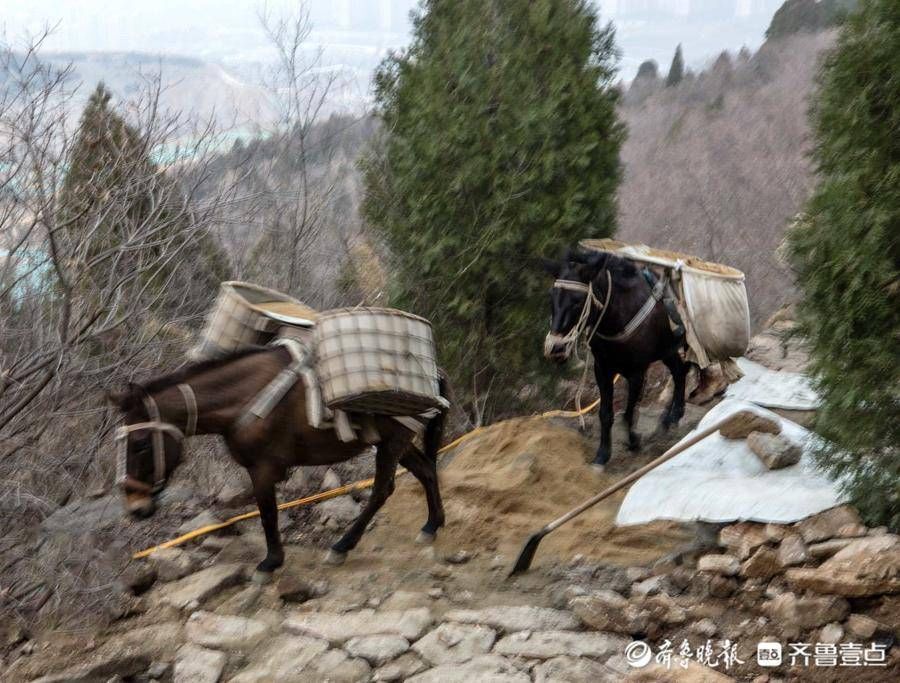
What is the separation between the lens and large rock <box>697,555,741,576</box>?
5602mm

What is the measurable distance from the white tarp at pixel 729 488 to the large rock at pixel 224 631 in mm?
2607

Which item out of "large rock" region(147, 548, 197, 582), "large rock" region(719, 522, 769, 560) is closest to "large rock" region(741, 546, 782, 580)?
"large rock" region(719, 522, 769, 560)

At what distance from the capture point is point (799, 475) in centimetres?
643

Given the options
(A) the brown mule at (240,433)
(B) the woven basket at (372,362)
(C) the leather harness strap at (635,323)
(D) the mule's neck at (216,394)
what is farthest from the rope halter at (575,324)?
(D) the mule's neck at (216,394)

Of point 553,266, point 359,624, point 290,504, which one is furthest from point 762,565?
point 290,504

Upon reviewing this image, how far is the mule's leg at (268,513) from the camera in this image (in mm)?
6254

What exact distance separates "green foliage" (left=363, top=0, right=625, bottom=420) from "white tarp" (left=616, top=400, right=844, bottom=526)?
8.78 ft

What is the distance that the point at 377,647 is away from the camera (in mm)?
5484

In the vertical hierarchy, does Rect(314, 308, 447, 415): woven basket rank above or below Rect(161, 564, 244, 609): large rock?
above

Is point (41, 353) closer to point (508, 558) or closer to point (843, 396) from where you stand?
point (508, 558)

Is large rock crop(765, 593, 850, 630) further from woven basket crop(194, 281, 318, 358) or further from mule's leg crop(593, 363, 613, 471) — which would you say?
woven basket crop(194, 281, 318, 358)

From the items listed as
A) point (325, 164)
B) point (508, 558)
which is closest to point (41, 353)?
point (508, 558)

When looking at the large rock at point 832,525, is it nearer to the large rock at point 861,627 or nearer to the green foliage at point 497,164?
the large rock at point 861,627

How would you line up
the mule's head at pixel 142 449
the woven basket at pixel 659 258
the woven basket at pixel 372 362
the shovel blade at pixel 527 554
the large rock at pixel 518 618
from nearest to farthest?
1. the large rock at pixel 518 618
2. the mule's head at pixel 142 449
3. the woven basket at pixel 372 362
4. the shovel blade at pixel 527 554
5. the woven basket at pixel 659 258
